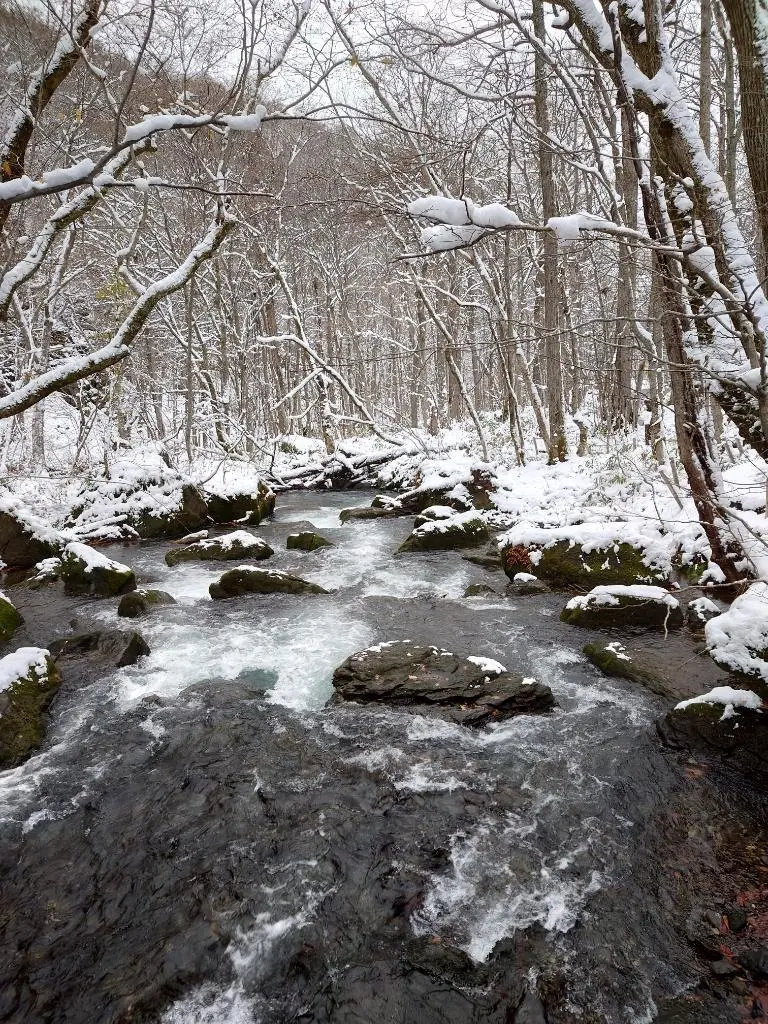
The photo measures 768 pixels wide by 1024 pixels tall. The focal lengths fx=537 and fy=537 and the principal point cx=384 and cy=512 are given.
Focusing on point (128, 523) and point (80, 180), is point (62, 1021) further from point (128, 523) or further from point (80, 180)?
point (128, 523)

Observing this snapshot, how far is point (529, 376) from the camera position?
14812mm

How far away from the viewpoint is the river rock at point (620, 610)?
664 cm

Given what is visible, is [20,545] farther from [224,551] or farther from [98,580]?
[224,551]

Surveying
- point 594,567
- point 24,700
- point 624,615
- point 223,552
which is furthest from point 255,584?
point 624,615

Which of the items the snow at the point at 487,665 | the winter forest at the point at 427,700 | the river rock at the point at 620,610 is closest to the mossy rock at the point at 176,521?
the winter forest at the point at 427,700

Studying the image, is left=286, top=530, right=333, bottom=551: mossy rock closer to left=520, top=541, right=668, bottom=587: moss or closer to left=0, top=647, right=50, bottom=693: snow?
left=520, top=541, right=668, bottom=587: moss

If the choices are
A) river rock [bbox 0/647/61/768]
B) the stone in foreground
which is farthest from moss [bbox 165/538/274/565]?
the stone in foreground

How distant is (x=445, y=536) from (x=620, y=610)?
4.42 meters

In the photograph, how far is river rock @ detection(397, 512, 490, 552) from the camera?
35.3 feet

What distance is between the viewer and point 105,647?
686cm

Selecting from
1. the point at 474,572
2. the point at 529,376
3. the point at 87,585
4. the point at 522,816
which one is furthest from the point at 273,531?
the point at 522,816

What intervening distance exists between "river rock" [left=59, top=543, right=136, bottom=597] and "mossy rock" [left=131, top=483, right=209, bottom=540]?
3.66 meters

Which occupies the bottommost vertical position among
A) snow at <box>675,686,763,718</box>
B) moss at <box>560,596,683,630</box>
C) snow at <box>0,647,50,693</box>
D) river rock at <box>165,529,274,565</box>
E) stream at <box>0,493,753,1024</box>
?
stream at <box>0,493,753,1024</box>

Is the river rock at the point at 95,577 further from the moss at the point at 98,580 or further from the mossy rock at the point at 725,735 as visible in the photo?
the mossy rock at the point at 725,735
